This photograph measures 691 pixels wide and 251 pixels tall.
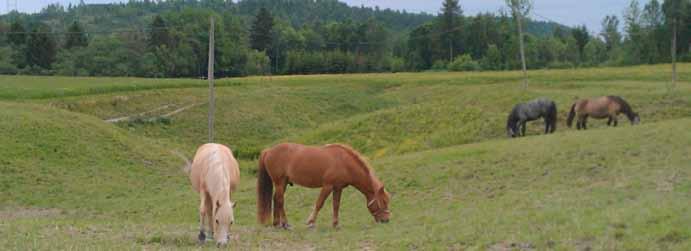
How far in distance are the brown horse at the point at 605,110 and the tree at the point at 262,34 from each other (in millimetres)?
73628

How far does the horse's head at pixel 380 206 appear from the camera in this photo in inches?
549

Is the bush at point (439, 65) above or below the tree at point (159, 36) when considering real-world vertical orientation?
below

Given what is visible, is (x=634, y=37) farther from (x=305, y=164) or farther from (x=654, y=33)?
(x=305, y=164)

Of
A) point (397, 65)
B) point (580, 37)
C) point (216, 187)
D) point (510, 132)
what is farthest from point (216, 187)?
point (580, 37)

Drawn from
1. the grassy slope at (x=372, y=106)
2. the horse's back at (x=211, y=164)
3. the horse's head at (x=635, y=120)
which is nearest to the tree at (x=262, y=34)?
the grassy slope at (x=372, y=106)

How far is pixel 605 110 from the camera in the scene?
2731 cm

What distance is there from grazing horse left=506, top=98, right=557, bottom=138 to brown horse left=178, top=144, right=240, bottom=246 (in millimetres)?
18486

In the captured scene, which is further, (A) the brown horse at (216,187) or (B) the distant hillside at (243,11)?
(B) the distant hillside at (243,11)

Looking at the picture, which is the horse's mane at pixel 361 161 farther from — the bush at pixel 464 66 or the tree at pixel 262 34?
the tree at pixel 262 34

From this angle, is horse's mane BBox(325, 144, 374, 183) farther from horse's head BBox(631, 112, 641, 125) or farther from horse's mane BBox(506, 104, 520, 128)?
horse's head BBox(631, 112, 641, 125)

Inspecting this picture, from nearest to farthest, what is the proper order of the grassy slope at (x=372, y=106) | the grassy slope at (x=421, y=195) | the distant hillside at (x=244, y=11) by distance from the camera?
the grassy slope at (x=421, y=195), the grassy slope at (x=372, y=106), the distant hillside at (x=244, y=11)

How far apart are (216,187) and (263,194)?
3.56 meters

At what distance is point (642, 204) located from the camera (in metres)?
11.3

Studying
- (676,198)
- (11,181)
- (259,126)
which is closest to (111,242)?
(676,198)
